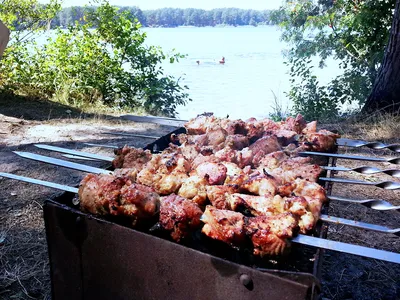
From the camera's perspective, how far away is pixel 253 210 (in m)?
1.81

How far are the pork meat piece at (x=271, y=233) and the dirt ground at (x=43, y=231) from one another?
3.99ft

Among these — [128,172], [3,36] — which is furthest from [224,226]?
[3,36]

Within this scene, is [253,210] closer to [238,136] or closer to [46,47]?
[238,136]

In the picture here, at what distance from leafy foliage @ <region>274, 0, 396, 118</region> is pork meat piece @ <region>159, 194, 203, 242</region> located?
6837mm

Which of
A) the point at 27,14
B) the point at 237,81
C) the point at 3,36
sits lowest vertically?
the point at 237,81

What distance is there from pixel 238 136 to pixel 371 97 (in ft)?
14.8

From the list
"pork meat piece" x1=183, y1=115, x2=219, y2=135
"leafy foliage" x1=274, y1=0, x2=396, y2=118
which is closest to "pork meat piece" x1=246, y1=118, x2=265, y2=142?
"pork meat piece" x1=183, y1=115, x2=219, y2=135

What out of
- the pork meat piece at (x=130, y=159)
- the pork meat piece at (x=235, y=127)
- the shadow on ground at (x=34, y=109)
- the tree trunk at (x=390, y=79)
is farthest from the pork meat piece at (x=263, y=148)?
the shadow on ground at (x=34, y=109)

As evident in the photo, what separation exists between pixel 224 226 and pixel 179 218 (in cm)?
21

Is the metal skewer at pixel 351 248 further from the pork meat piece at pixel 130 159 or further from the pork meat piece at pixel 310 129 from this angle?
the pork meat piece at pixel 310 129

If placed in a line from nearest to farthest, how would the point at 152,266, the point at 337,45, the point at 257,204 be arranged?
the point at 152,266
the point at 257,204
the point at 337,45

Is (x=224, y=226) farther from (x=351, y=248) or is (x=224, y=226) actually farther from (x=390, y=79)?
(x=390, y=79)

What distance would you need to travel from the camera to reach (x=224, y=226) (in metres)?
1.56

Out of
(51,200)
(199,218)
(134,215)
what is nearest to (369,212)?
(199,218)
